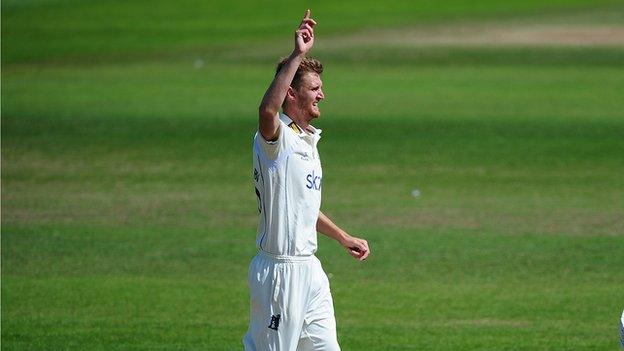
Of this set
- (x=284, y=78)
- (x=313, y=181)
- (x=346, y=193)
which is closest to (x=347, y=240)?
(x=313, y=181)

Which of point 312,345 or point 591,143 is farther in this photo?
point 591,143

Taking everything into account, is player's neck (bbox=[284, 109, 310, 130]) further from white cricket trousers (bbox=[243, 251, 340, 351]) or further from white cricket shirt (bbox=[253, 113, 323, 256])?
white cricket trousers (bbox=[243, 251, 340, 351])

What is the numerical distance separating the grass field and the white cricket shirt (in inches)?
129

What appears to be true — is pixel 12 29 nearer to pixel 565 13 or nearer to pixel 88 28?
pixel 88 28

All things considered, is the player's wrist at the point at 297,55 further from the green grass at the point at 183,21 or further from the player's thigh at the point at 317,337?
the green grass at the point at 183,21

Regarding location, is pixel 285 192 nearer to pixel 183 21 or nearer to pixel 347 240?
pixel 347 240

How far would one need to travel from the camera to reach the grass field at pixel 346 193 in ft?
37.9

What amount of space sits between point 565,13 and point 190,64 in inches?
520

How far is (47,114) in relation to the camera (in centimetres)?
2436

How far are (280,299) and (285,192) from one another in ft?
1.88

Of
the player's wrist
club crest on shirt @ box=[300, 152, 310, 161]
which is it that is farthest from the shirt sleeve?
the player's wrist

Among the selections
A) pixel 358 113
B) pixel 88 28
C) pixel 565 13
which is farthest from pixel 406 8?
pixel 358 113

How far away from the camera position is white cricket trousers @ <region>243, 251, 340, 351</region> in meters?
7.44

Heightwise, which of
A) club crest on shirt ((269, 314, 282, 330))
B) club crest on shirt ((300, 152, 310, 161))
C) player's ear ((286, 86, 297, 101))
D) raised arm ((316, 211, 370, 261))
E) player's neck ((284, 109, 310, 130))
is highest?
player's ear ((286, 86, 297, 101))
